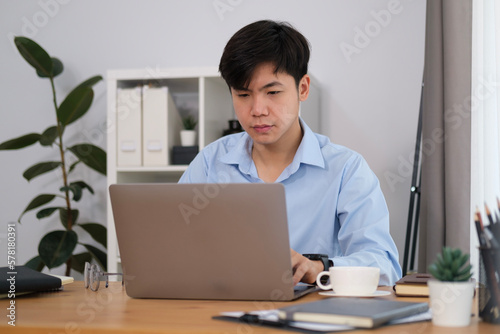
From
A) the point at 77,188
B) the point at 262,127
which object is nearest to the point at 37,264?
the point at 77,188

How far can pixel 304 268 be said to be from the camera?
4.15 ft

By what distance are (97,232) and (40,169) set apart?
1.45 ft

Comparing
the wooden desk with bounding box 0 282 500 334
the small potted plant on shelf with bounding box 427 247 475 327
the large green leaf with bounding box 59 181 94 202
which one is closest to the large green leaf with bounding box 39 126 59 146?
the large green leaf with bounding box 59 181 94 202

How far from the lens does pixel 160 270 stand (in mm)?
1153

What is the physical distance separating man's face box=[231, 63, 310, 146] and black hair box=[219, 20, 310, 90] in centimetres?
2

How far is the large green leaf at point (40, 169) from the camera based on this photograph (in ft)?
10.2

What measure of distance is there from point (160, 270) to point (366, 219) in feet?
2.25

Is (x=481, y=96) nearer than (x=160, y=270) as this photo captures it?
No

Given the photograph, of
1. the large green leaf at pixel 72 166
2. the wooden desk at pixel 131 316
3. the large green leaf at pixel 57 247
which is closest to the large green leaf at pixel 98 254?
the large green leaf at pixel 57 247

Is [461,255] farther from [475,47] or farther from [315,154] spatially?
[475,47]

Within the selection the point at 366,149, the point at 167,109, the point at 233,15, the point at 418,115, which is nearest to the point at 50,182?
the point at 167,109

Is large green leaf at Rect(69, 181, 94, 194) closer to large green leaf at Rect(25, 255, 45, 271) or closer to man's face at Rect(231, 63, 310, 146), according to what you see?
large green leaf at Rect(25, 255, 45, 271)

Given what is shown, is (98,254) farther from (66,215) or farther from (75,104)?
(75,104)

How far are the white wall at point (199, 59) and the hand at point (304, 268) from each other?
1.80 m
